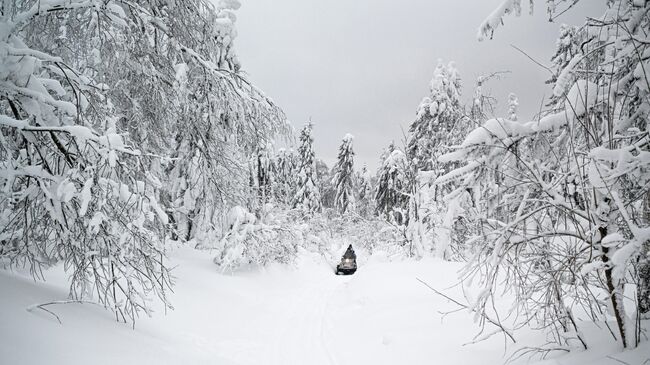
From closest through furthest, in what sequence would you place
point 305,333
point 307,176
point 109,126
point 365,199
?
point 109,126 → point 305,333 → point 307,176 → point 365,199

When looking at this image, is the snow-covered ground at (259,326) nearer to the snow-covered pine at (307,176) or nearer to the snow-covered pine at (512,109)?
the snow-covered pine at (512,109)

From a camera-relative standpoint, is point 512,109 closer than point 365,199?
Yes

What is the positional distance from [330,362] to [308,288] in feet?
26.5

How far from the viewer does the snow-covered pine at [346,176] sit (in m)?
35.6

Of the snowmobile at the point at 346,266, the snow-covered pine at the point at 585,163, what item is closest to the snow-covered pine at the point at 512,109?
the snow-covered pine at the point at 585,163

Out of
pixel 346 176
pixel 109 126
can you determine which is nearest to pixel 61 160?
pixel 109 126

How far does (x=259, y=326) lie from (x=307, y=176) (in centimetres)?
2459

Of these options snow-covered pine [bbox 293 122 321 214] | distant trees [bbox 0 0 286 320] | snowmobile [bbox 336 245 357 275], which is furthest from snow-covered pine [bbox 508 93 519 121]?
snow-covered pine [bbox 293 122 321 214]

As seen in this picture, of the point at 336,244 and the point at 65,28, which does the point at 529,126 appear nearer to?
the point at 65,28

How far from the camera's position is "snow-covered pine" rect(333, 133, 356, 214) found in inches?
1400

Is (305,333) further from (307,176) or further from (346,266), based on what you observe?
(307,176)

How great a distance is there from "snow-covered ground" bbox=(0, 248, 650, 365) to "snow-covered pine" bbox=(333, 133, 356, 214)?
23.0 meters

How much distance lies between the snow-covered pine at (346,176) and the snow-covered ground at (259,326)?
75.5ft

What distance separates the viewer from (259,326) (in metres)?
7.88
